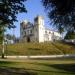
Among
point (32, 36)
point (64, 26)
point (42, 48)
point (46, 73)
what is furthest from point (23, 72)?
point (32, 36)

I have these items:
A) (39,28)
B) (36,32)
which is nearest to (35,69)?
(39,28)

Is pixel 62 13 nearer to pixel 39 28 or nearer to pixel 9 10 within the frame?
pixel 9 10

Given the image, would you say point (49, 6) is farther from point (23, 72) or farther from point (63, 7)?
point (23, 72)

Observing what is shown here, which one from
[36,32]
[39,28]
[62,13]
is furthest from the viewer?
Answer: [36,32]

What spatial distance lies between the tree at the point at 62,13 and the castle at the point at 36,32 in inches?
4580

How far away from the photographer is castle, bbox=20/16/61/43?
469ft

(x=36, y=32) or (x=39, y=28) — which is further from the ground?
(x=39, y=28)

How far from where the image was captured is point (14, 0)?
2683 centimetres

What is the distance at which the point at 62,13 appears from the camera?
66.9 feet

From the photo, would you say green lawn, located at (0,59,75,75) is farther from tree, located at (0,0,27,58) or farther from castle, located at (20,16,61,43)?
castle, located at (20,16,61,43)

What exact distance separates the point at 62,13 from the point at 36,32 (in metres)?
127

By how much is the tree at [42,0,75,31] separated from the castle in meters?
116

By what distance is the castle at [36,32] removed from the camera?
143 meters

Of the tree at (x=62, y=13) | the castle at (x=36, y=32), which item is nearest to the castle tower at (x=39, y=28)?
the castle at (x=36, y=32)
